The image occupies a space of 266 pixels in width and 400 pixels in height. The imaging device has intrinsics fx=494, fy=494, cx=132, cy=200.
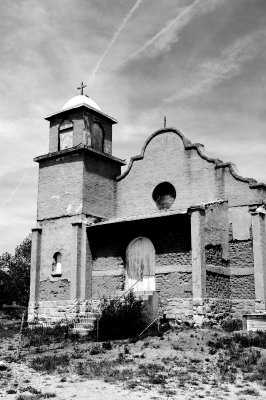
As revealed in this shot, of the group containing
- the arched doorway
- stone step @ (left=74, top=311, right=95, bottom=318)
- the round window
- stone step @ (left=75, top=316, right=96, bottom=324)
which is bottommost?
stone step @ (left=75, top=316, right=96, bottom=324)

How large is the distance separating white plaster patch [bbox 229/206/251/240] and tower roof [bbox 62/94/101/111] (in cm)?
967

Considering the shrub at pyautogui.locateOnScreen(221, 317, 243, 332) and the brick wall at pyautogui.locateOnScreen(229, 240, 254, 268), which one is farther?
the brick wall at pyautogui.locateOnScreen(229, 240, 254, 268)

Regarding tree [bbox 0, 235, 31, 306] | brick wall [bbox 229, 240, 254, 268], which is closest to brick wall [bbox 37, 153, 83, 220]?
brick wall [bbox 229, 240, 254, 268]

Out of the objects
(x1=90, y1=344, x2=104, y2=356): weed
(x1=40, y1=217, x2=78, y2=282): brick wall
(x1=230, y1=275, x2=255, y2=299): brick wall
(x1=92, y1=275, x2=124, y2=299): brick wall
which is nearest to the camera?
(x1=90, y1=344, x2=104, y2=356): weed

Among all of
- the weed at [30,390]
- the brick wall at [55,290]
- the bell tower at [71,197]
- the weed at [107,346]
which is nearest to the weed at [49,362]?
the weed at [107,346]

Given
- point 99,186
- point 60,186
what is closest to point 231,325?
point 99,186

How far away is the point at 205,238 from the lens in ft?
68.5

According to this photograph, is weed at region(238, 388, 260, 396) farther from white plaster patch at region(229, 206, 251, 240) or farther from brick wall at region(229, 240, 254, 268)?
white plaster patch at region(229, 206, 251, 240)

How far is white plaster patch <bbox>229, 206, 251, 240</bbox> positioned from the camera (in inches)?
859

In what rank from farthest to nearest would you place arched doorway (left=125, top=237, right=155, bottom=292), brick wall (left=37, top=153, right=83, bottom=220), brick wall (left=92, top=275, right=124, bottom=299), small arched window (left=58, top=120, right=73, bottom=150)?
small arched window (left=58, top=120, right=73, bottom=150)
brick wall (left=37, top=153, right=83, bottom=220)
brick wall (left=92, top=275, right=124, bottom=299)
arched doorway (left=125, top=237, right=155, bottom=292)

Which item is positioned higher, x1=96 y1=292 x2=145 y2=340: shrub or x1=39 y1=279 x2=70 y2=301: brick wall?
x1=39 y1=279 x2=70 y2=301: brick wall

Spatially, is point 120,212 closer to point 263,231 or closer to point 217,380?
point 263,231

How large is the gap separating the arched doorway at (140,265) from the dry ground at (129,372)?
4.79 m

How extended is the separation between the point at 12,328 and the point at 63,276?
3616mm
